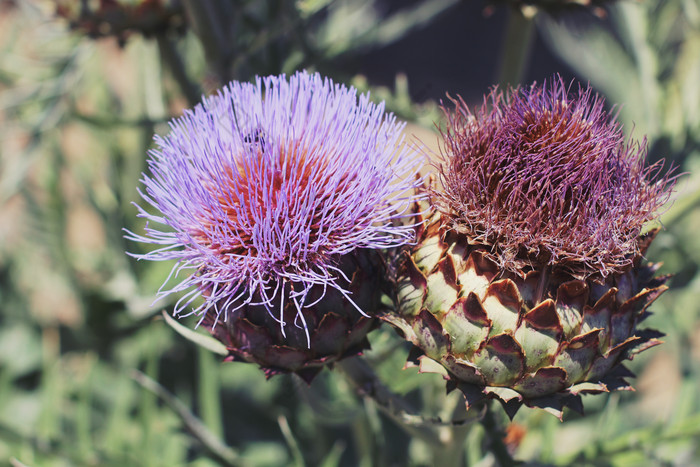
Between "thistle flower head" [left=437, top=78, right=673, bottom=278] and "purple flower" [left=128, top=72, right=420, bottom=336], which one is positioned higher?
"thistle flower head" [left=437, top=78, right=673, bottom=278]

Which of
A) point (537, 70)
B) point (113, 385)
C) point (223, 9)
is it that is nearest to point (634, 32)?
point (223, 9)

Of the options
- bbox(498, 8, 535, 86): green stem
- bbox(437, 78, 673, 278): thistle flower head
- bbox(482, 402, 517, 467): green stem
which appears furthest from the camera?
bbox(498, 8, 535, 86): green stem

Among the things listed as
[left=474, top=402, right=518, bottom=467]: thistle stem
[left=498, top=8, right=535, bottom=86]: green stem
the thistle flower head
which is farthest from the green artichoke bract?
[left=498, top=8, right=535, bottom=86]: green stem

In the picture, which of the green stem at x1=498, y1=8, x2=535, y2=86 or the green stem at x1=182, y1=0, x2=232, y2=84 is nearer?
the green stem at x1=182, y1=0, x2=232, y2=84

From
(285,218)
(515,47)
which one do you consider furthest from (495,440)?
(515,47)

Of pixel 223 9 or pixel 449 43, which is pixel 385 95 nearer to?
pixel 223 9

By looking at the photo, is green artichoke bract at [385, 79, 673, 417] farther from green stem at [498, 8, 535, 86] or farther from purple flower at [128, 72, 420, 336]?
green stem at [498, 8, 535, 86]
